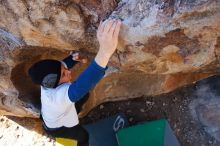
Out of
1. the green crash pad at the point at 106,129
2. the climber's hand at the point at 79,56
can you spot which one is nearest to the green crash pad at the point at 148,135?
the green crash pad at the point at 106,129

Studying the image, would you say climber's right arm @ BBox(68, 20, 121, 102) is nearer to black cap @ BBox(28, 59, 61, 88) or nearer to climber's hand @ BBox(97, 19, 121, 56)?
climber's hand @ BBox(97, 19, 121, 56)

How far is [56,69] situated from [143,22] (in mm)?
480

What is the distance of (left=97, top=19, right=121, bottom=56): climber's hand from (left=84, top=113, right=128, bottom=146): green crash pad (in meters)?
0.99

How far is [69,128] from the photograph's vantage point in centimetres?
239

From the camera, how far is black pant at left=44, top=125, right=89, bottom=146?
2.40m

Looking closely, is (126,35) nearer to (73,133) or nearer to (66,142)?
(73,133)

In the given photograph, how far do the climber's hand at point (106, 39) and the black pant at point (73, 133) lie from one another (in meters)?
0.67

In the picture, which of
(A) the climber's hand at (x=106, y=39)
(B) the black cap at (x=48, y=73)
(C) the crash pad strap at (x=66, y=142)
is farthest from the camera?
(C) the crash pad strap at (x=66, y=142)

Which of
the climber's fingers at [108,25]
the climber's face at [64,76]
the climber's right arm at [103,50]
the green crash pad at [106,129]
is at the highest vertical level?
the climber's fingers at [108,25]

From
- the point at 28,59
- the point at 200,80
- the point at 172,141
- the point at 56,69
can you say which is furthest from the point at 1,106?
the point at 200,80

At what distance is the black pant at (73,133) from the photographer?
7.88 ft

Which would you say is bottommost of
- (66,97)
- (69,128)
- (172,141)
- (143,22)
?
(172,141)

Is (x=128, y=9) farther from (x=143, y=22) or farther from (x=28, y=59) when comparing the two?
(x=28, y=59)

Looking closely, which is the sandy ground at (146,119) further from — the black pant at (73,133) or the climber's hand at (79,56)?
the climber's hand at (79,56)
